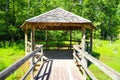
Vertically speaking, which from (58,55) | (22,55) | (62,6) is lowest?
(22,55)

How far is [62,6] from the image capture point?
3247cm

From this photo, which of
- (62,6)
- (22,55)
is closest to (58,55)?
(22,55)

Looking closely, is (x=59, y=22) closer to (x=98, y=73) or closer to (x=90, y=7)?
(x=98, y=73)

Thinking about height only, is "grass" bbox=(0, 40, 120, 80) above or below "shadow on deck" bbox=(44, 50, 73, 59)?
below

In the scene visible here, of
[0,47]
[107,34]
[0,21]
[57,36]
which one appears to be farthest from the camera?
[107,34]

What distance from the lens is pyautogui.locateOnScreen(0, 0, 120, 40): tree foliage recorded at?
79.8 ft

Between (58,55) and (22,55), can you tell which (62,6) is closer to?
(22,55)

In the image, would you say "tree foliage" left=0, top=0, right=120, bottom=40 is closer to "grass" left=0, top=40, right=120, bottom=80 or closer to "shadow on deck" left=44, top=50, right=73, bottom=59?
"grass" left=0, top=40, right=120, bottom=80

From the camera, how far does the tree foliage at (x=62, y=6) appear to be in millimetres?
24312

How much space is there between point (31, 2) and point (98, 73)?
66.3 feet

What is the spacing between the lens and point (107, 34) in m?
40.0

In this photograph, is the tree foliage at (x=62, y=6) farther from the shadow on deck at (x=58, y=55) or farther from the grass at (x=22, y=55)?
the shadow on deck at (x=58, y=55)

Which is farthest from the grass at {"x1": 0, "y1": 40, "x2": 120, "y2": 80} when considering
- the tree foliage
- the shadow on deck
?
the tree foliage

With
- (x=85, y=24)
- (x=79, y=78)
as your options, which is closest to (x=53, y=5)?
(x=85, y=24)
